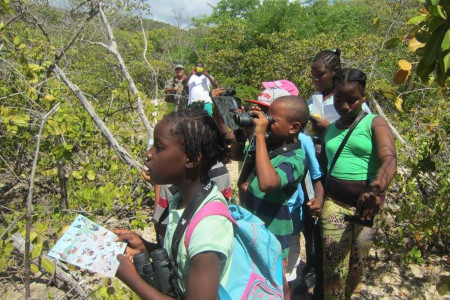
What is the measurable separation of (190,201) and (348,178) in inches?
51.9

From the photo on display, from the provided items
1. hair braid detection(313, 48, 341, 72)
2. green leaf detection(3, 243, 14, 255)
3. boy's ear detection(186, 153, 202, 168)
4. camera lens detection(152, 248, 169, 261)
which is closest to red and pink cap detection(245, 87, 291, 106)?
hair braid detection(313, 48, 341, 72)

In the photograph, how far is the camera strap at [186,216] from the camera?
1.30m

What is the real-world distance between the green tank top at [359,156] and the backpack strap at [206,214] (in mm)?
1243

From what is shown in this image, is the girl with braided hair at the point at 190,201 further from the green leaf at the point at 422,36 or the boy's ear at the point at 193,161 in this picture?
the green leaf at the point at 422,36

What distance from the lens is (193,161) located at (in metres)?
1.42

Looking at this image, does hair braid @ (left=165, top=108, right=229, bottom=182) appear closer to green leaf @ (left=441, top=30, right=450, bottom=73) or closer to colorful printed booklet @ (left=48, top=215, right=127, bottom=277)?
colorful printed booklet @ (left=48, top=215, right=127, bottom=277)

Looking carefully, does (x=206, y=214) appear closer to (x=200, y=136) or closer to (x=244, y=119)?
(x=200, y=136)

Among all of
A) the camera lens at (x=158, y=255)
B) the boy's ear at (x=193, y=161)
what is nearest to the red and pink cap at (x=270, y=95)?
the boy's ear at (x=193, y=161)

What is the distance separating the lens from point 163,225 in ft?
7.30

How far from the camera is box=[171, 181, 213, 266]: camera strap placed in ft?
4.26

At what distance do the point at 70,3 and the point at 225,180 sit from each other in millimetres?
2946

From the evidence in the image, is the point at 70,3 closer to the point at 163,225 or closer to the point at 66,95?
the point at 66,95

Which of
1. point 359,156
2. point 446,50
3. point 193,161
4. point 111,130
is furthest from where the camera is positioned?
point 111,130

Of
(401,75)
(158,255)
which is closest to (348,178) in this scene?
(401,75)
